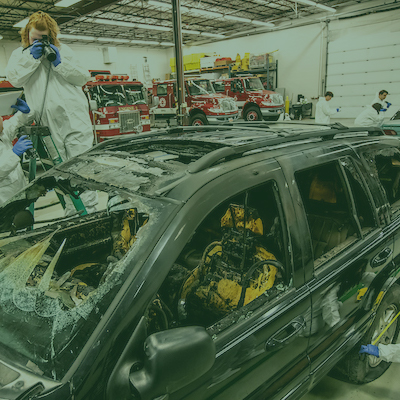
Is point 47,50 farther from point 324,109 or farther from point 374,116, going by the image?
point 324,109

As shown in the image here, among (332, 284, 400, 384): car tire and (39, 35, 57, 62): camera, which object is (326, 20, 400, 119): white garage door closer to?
(332, 284, 400, 384): car tire

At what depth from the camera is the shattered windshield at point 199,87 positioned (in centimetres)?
1357

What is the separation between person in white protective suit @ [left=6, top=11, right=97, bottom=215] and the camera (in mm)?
3158

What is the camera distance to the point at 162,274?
3.43ft

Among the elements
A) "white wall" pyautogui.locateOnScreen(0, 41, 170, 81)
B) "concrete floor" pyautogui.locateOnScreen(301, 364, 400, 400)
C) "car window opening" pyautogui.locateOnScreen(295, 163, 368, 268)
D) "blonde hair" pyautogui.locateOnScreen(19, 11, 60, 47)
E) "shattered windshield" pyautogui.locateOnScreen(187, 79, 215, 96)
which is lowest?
"concrete floor" pyautogui.locateOnScreen(301, 364, 400, 400)

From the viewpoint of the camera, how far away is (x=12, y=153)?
2.70 metres

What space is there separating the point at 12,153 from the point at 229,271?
6.68 feet

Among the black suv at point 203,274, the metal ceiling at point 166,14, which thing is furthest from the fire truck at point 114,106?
the black suv at point 203,274

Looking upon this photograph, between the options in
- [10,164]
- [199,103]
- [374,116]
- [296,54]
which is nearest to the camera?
[10,164]

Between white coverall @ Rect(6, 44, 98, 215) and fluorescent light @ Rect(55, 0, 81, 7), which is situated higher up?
fluorescent light @ Rect(55, 0, 81, 7)

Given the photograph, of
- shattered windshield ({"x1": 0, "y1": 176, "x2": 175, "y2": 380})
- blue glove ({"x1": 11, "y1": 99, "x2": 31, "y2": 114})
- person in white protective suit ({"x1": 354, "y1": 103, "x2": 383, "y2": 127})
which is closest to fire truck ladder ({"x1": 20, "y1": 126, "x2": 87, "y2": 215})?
blue glove ({"x1": 11, "y1": 99, "x2": 31, "y2": 114})

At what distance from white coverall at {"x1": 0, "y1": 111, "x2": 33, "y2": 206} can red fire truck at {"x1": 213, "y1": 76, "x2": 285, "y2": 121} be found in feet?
38.2

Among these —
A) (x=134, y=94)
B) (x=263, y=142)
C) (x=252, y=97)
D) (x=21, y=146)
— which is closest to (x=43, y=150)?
(x=21, y=146)

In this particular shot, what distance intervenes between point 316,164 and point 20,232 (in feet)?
5.38
